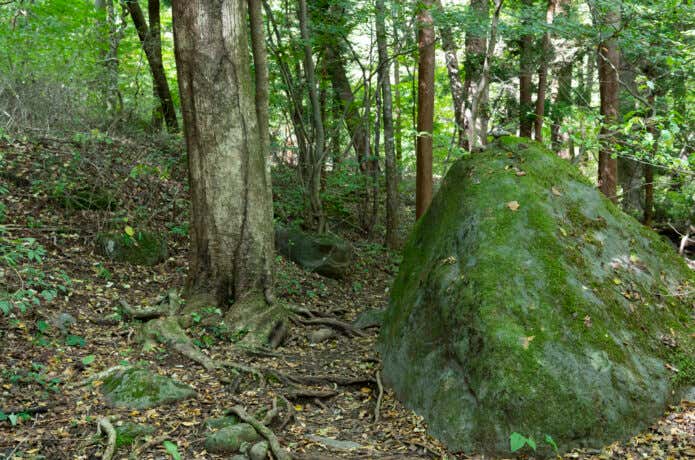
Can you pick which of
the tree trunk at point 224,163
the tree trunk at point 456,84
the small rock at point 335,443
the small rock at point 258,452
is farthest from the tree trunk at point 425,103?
the small rock at point 258,452

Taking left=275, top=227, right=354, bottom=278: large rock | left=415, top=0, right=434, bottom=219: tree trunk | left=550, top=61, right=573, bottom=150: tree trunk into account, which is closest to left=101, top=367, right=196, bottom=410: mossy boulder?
left=275, top=227, right=354, bottom=278: large rock

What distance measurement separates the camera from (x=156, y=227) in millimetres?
8242

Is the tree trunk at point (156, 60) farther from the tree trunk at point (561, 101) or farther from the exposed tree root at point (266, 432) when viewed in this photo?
the exposed tree root at point (266, 432)

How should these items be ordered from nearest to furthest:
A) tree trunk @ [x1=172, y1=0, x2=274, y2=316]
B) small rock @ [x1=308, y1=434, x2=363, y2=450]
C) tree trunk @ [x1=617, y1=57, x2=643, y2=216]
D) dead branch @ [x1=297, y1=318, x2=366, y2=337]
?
small rock @ [x1=308, y1=434, x2=363, y2=450] < tree trunk @ [x1=172, y1=0, x2=274, y2=316] < dead branch @ [x1=297, y1=318, x2=366, y2=337] < tree trunk @ [x1=617, y1=57, x2=643, y2=216]

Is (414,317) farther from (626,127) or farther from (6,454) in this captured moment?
(6,454)

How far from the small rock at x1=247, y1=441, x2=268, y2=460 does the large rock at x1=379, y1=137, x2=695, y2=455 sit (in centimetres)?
125

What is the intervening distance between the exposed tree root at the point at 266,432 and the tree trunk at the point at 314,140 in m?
5.98

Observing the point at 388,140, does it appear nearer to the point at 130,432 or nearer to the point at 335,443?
the point at 335,443

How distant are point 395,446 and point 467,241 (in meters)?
1.86

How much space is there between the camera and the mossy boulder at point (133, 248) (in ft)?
23.5

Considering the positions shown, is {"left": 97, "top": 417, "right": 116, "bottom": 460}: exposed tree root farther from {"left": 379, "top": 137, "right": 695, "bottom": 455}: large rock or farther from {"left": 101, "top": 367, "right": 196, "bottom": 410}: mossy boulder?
{"left": 379, "top": 137, "right": 695, "bottom": 455}: large rock

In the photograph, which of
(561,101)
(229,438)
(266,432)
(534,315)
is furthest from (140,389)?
(561,101)

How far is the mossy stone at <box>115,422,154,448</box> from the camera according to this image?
147 inches

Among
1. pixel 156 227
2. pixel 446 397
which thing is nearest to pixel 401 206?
pixel 156 227
